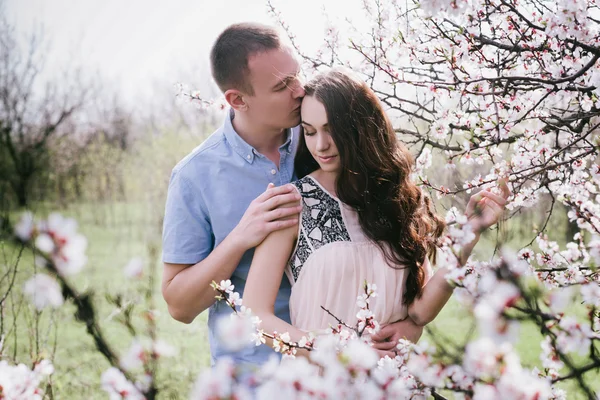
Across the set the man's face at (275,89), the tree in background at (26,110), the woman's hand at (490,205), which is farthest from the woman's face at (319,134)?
the tree in background at (26,110)

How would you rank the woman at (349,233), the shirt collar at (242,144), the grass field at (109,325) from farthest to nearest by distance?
the shirt collar at (242,144) → the woman at (349,233) → the grass field at (109,325)

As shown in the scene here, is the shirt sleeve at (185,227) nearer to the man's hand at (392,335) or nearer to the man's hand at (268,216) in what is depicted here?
the man's hand at (268,216)

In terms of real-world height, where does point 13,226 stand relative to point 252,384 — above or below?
above

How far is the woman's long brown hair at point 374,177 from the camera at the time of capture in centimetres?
179

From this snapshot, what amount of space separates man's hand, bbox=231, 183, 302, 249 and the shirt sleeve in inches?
11.6

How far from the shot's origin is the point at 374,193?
189cm

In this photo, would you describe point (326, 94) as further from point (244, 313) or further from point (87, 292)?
point (87, 292)

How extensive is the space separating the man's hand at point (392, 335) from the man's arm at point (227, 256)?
0.45 m

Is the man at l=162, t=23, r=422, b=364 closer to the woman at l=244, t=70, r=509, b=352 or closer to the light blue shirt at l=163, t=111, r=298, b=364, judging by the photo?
the light blue shirt at l=163, t=111, r=298, b=364

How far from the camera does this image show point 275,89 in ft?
6.51

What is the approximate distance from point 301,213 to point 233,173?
40 centimetres

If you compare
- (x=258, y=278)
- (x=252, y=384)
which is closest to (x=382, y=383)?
(x=252, y=384)

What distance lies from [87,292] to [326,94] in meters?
1.28

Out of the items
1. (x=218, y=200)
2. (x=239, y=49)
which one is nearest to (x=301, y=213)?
(x=218, y=200)
